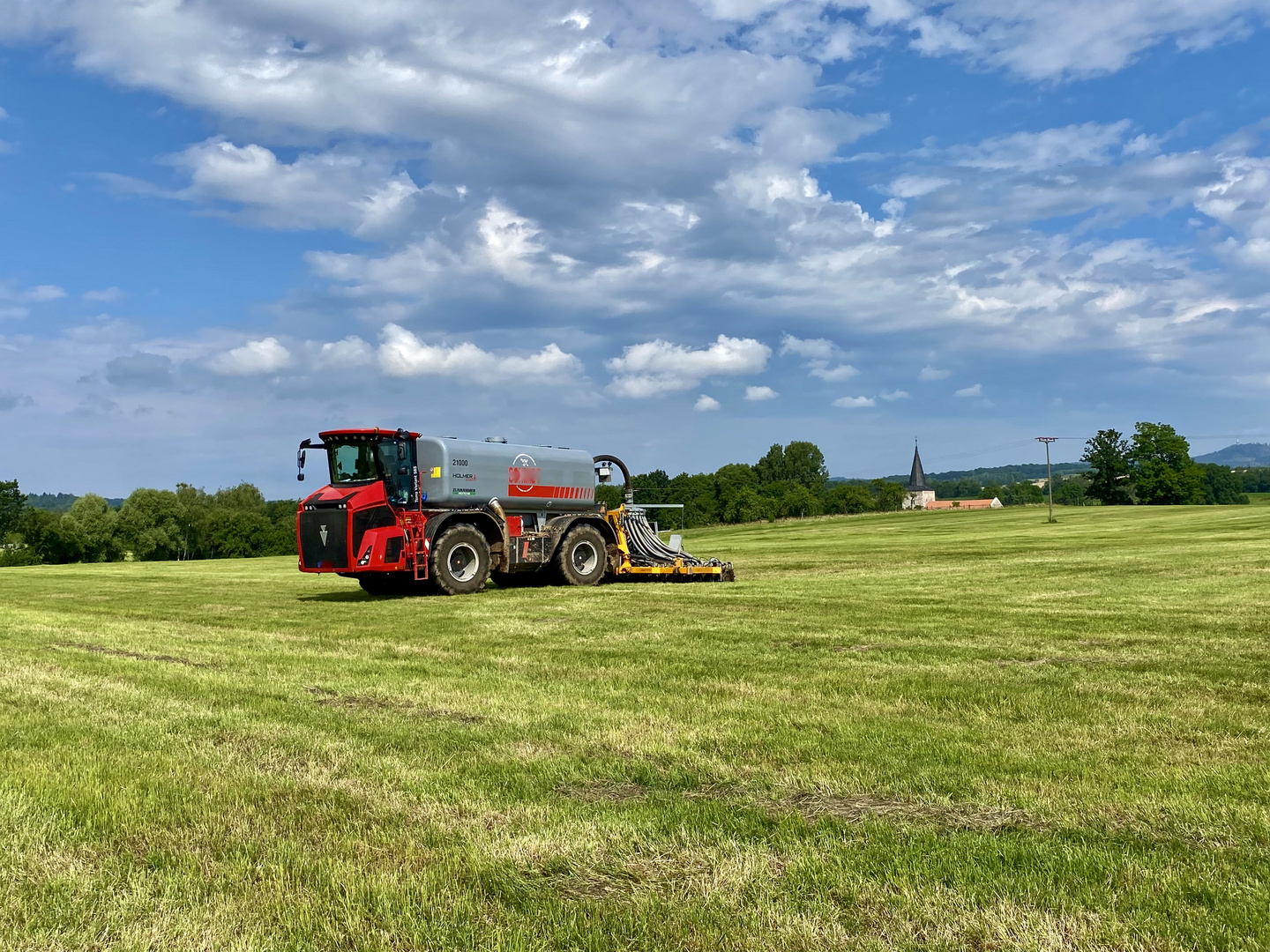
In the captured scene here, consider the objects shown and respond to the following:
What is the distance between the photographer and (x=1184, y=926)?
10.9 feet

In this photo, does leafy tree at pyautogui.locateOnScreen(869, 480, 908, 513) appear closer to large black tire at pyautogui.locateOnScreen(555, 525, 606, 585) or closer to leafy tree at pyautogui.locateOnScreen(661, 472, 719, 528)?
leafy tree at pyautogui.locateOnScreen(661, 472, 719, 528)

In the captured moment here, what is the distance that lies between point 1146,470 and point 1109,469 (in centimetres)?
751

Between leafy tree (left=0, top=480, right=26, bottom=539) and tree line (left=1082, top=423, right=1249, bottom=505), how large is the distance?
12063cm

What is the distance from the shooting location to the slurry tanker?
1783cm

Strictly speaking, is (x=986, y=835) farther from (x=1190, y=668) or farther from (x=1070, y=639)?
(x=1070, y=639)

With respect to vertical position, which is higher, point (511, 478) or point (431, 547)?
point (511, 478)

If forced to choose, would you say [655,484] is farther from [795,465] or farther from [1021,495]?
[1021,495]

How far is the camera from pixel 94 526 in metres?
84.6

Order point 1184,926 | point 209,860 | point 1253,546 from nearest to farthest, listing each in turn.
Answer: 1. point 1184,926
2. point 209,860
3. point 1253,546

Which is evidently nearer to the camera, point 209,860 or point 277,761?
point 209,860

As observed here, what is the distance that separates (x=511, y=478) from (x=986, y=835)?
16.2 m

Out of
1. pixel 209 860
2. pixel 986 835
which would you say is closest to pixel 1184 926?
pixel 986 835

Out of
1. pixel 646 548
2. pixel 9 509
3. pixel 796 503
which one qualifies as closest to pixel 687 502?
pixel 796 503

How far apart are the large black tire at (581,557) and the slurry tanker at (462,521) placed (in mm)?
24
